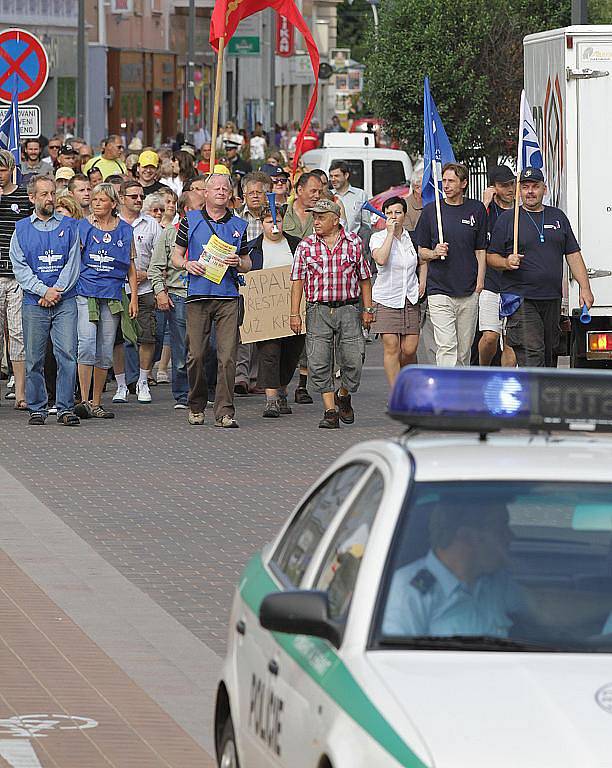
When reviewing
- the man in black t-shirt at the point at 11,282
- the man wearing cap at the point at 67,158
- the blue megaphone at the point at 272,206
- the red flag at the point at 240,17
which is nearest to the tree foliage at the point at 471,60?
the man wearing cap at the point at 67,158

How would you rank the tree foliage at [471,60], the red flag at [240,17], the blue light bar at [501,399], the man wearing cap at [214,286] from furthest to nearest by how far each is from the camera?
the tree foliage at [471,60] < the red flag at [240,17] < the man wearing cap at [214,286] < the blue light bar at [501,399]

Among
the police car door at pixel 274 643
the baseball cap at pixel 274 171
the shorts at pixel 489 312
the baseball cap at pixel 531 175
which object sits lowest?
the police car door at pixel 274 643

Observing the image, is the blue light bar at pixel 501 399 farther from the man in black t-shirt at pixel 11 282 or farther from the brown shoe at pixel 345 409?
the man in black t-shirt at pixel 11 282

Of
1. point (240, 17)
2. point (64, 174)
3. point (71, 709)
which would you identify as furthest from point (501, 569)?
point (64, 174)

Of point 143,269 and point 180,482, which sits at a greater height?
point 143,269

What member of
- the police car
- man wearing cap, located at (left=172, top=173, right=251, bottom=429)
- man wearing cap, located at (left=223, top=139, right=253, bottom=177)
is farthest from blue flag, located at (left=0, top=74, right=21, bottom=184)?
man wearing cap, located at (left=223, top=139, right=253, bottom=177)

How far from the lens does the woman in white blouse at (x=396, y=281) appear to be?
1625 centimetres

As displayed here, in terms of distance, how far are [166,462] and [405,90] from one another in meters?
20.0

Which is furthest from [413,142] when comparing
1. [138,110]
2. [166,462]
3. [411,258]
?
[138,110]

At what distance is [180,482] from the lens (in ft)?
43.6

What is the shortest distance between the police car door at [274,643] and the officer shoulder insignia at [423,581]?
0.45 m

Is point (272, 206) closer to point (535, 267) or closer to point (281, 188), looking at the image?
Answer: point (535, 267)

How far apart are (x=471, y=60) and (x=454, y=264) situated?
1729cm

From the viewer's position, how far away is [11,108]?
22156 millimetres
